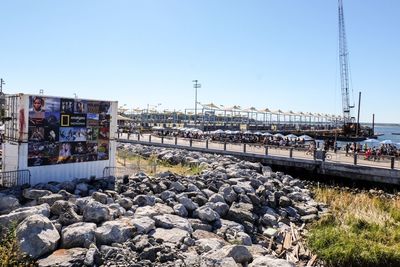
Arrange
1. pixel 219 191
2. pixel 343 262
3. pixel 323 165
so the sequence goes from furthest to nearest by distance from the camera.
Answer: pixel 323 165, pixel 219 191, pixel 343 262

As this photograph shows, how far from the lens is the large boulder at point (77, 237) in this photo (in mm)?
8047

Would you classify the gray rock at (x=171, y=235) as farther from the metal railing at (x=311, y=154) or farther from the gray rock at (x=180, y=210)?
the metal railing at (x=311, y=154)

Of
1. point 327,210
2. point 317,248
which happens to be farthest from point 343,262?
point 327,210

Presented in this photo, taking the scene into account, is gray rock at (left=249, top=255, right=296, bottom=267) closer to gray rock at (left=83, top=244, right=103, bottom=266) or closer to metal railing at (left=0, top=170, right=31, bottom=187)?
gray rock at (left=83, top=244, right=103, bottom=266)

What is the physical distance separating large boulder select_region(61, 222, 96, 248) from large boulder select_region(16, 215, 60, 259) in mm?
166

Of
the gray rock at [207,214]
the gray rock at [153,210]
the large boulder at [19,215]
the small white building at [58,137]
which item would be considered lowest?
the gray rock at [207,214]

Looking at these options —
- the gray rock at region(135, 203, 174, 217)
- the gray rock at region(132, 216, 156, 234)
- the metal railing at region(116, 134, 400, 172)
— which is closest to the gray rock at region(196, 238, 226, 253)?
the gray rock at region(132, 216, 156, 234)

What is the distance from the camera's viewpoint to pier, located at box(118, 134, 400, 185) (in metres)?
22.0

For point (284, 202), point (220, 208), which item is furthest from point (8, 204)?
point (284, 202)

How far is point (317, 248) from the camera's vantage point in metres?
11.2

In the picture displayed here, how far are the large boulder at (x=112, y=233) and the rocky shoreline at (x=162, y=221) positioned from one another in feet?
0.07

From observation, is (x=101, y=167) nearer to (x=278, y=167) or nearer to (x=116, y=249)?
(x=116, y=249)

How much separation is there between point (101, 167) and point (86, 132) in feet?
5.06

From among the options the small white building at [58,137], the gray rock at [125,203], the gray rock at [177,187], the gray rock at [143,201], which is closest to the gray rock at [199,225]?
the gray rock at [143,201]
